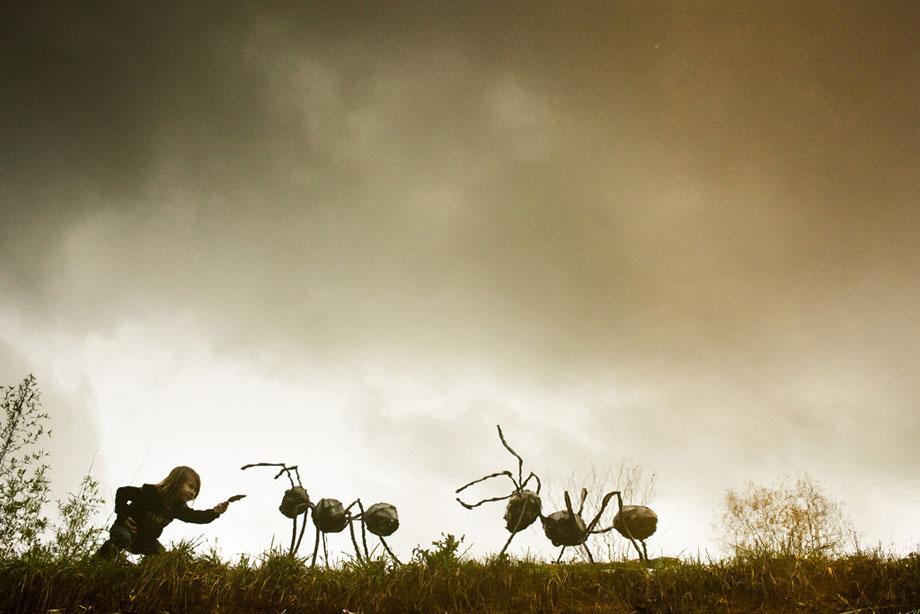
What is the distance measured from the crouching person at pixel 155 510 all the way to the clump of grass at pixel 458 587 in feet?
3.72

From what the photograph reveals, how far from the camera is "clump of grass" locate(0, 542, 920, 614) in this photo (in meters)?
5.71

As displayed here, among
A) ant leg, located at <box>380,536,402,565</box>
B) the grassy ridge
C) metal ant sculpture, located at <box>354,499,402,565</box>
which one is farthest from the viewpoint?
metal ant sculpture, located at <box>354,499,402,565</box>

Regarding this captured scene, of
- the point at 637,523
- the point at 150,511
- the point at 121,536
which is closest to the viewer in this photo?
the point at 121,536

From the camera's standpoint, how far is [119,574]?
6.29 meters

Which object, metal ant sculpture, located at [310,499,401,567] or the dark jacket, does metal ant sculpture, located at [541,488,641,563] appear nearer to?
metal ant sculpture, located at [310,499,401,567]

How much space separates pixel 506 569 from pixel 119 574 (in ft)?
16.2

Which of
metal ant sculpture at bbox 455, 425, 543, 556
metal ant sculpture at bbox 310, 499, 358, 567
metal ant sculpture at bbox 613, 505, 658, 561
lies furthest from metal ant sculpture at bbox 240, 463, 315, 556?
metal ant sculpture at bbox 613, 505, 658, 561

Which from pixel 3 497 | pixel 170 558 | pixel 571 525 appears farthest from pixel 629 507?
pixel 3 497

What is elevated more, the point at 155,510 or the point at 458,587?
the point at 155,510

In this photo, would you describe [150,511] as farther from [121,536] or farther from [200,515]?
[200,515]

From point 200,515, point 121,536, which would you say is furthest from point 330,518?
point 121,536

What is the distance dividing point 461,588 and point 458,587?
0.11m

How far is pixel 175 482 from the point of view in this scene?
8250mm

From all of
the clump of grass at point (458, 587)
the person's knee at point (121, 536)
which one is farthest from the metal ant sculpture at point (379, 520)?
the person's knee at point (121, 536)
